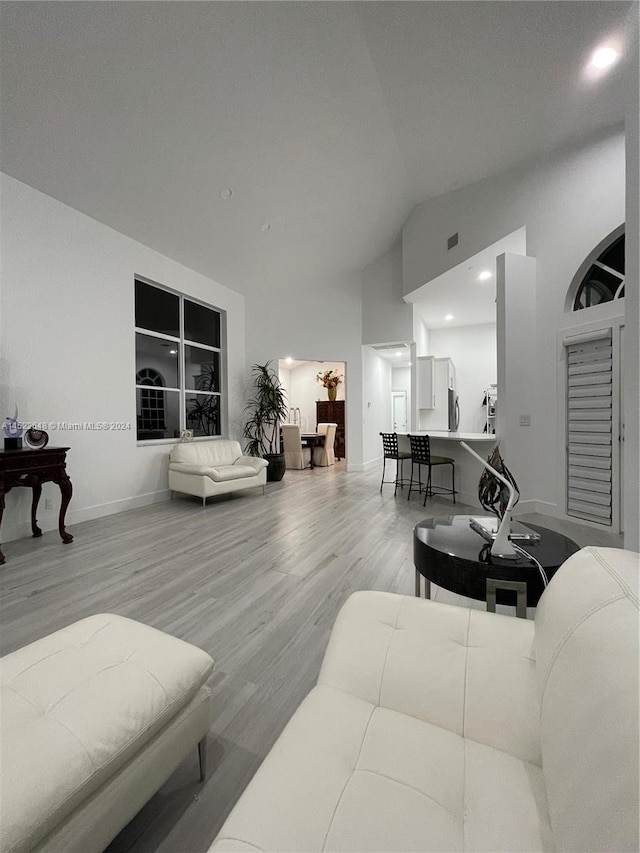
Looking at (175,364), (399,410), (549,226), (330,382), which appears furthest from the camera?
(399,410)

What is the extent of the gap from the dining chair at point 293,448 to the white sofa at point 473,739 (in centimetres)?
712

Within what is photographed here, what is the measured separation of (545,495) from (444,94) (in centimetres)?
451

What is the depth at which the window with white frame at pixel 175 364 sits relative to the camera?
5090 mm

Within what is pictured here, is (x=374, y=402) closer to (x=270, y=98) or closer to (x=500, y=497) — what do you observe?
(x=270, y=98)

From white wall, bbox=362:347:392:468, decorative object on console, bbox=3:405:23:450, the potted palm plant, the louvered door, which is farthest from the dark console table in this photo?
white wall, bbox=362:347:392:468

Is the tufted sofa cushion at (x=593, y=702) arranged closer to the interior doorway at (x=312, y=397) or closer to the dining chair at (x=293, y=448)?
the dining chair at (x=293, y=448)

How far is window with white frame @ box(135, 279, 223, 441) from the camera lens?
5090mm

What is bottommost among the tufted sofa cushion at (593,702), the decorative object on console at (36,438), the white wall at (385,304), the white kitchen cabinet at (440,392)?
the tufted sofa cushion at (593,702)

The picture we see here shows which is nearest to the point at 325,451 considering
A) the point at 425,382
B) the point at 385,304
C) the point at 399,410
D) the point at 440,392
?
the point at 425,382

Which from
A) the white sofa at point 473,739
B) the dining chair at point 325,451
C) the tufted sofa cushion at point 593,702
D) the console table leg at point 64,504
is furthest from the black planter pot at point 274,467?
the tufted sofa cushion at point 593,702

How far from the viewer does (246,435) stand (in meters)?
6.84

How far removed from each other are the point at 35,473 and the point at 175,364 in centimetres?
276

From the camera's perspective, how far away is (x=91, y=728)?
Result: 864 mm

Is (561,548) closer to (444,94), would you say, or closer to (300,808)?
(300,808)
